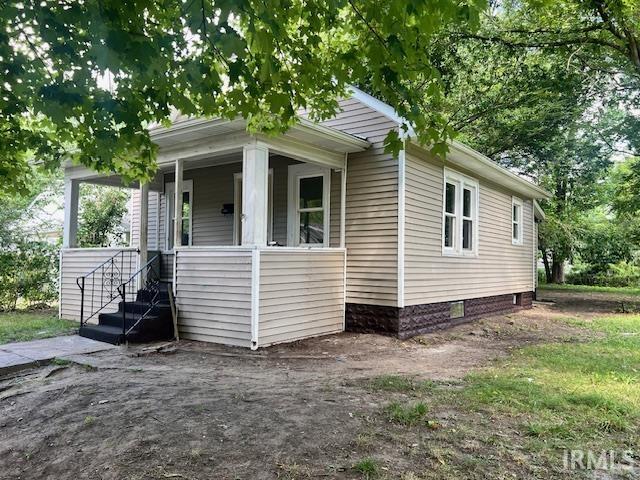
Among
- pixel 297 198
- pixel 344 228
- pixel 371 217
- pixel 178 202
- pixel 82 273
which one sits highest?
pixel 297 198

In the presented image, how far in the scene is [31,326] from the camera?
8.66 meters

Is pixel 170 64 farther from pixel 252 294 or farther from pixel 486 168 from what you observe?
pixel 486 168

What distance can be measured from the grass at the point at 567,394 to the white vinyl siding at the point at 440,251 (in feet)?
7.37

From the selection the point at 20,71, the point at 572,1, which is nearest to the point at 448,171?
the point at 572,1

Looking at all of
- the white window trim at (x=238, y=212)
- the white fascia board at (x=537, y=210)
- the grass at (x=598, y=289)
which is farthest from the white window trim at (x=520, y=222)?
the grass at (x=598, y=289)

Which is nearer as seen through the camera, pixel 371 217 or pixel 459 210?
pixel 371 217

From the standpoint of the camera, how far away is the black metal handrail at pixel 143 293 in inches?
281

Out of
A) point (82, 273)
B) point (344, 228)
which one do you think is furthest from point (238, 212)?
point (82, 273)

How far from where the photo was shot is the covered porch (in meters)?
6.90

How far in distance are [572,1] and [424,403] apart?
8.49m

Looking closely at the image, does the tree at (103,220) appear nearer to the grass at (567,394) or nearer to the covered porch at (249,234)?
the covered porch at (249,234)

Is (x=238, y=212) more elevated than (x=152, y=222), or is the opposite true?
(x=238, y=212)

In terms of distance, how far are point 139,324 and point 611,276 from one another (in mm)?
27649

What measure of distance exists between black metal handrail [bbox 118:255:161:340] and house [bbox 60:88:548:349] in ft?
0.34
